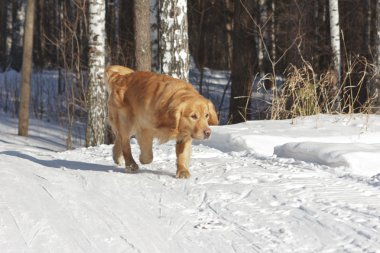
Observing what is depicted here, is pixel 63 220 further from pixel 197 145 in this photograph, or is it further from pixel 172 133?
pixel 197 145

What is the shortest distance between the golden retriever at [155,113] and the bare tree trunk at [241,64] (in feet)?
27.3

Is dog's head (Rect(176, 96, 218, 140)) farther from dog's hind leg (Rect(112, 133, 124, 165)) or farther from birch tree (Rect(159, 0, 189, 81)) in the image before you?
birch tree (Rect(159, 0, 189, 81))

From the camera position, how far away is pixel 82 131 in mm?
19406

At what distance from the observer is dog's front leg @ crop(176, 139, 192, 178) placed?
608cm

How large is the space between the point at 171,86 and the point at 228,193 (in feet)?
4.74

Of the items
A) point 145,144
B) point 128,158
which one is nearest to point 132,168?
point 128,158

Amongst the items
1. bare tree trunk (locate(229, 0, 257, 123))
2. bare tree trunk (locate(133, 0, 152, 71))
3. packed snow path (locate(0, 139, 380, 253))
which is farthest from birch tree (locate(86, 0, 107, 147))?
packed snow path (locate(0, 139, 380, 253))

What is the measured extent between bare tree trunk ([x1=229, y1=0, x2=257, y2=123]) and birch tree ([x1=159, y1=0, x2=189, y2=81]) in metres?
5.39

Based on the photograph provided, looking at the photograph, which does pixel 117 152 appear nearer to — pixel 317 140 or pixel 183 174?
pixel 183 174

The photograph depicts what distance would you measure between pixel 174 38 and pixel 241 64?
19.2ft

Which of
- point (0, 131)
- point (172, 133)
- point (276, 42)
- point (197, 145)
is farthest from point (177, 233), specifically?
point (276, 42)

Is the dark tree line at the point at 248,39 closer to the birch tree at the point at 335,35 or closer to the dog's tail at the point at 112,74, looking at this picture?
the birch tree at the point at 335,35

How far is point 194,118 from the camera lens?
19.5 feet

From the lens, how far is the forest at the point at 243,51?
982 cm
